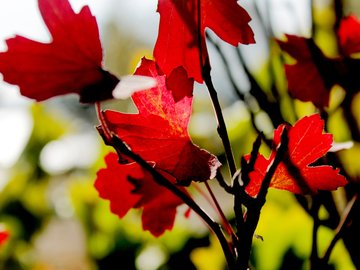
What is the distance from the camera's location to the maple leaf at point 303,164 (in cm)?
38

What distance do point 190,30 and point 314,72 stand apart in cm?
19

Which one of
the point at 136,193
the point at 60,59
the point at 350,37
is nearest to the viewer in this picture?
the point at 60,59

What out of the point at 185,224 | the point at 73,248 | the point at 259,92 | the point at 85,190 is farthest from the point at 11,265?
Result: the point at 73,248

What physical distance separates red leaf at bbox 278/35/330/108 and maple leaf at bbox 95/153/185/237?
6.7 inches

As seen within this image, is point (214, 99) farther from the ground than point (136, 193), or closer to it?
farther from the ground

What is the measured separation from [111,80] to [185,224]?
1018 mm

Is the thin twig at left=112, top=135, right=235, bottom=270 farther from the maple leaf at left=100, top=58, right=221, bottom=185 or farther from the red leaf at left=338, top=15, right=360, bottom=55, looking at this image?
the red leaf at left=338, top=15, right=360, bottom=55

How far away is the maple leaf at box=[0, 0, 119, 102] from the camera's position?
33 centimetres

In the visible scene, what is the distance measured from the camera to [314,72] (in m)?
0.52

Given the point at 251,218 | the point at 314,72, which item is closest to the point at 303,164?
the point at 251,218

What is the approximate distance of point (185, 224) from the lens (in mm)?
1309

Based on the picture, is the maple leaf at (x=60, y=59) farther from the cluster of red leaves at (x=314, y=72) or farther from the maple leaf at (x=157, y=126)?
the cluster of red leaves at (x=314, y=72)

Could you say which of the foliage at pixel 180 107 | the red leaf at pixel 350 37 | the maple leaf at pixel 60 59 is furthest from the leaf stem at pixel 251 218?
the red leaf at pixel 350 37

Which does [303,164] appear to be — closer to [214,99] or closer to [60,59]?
[214,99]
